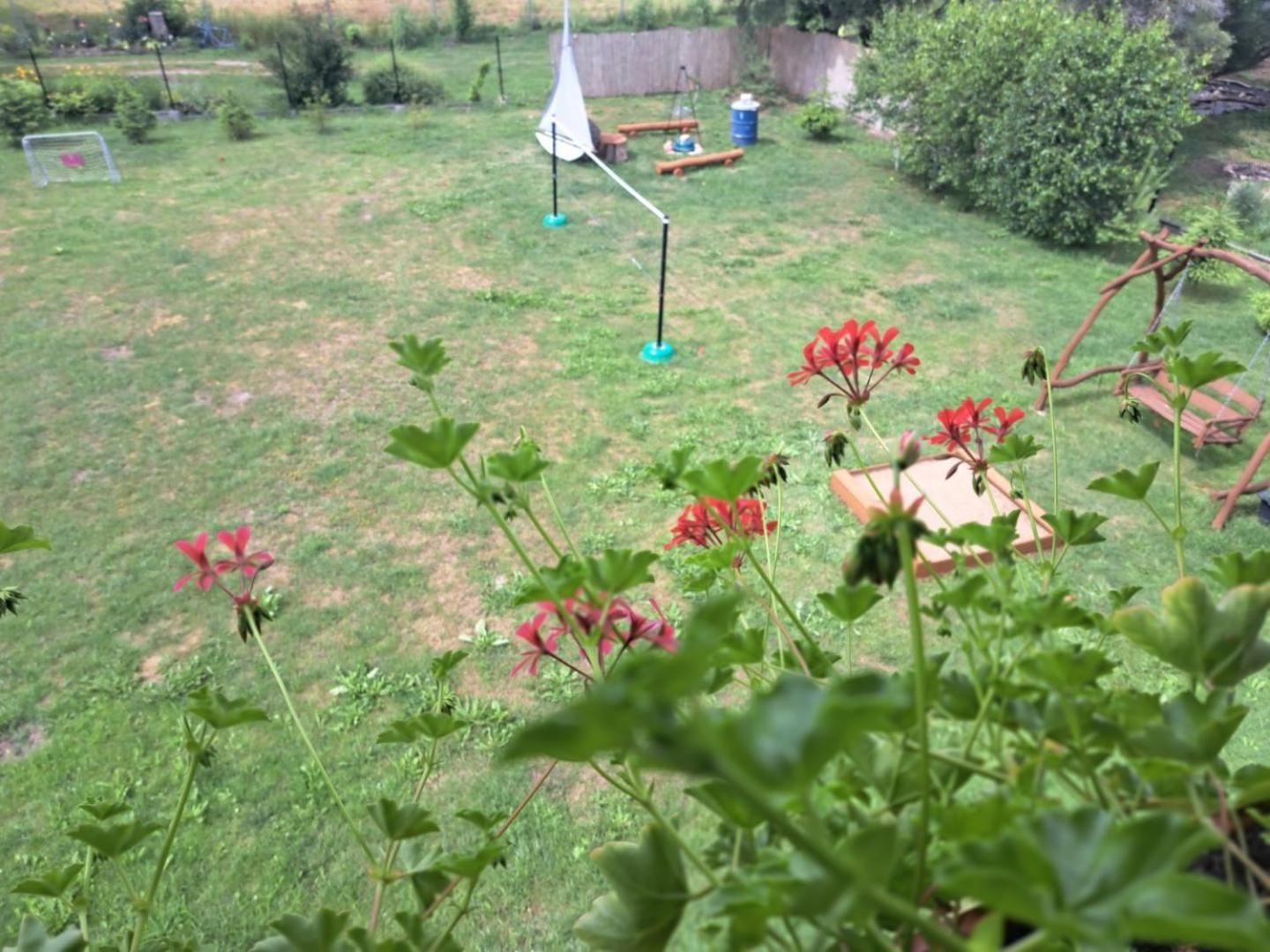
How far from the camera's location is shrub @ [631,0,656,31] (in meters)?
15.1

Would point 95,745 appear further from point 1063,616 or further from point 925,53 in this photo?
point 925,53

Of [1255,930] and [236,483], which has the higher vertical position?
[1255,930]

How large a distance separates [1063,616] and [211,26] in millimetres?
17425

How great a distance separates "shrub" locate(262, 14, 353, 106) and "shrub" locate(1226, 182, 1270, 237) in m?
9.73

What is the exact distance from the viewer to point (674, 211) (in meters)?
7.41

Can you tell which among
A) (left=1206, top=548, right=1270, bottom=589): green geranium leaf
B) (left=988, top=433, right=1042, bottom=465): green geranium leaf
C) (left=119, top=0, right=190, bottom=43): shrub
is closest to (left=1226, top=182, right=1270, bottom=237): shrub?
(left=988, top=433, right=1042, bottom=465): green geranium leaf

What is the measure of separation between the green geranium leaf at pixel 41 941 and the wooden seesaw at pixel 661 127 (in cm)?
989

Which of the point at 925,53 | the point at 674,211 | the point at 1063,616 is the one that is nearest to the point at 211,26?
the point at 674,211

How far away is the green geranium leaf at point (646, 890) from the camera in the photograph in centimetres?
49

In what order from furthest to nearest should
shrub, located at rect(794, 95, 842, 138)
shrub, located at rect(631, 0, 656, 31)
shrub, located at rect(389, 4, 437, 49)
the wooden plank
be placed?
shrub, located at rect(631, 0, 656, 31) < shrub, located at rect(389, 4, 437, 49) < shrub, located at rect(794, 95, 842, 138) < the wooden plank

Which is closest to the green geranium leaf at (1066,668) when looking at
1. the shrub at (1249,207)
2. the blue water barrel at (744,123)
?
the shrub at (1249,207)

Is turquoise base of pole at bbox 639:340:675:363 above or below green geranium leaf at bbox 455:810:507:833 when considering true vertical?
below

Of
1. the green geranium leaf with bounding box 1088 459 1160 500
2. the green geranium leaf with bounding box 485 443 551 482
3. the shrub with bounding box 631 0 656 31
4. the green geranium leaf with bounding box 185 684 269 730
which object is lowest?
the shrub with bounding box 631 0 656 31

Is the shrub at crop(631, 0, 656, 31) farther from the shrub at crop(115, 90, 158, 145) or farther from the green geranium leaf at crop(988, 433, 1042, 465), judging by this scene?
the green geranium leaf at crop(988, 433, 1042, 465)
